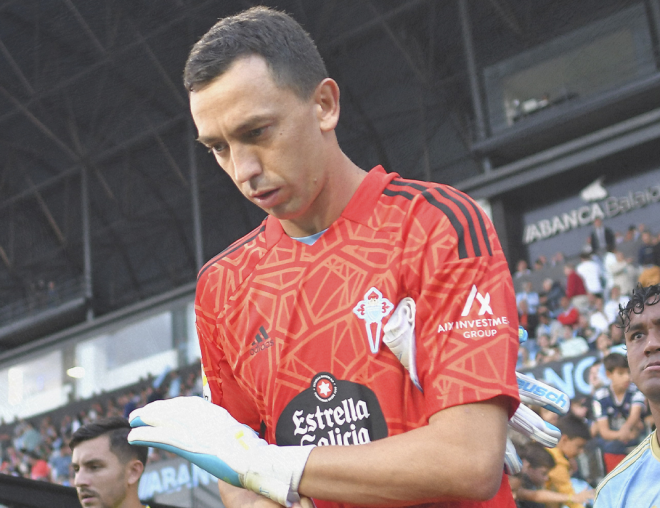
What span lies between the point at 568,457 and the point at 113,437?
3382 millimetres

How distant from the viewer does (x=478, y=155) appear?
14234mm

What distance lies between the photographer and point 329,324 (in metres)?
1.37

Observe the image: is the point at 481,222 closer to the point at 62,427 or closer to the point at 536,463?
the point at 536,463

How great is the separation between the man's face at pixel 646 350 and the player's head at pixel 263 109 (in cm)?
183

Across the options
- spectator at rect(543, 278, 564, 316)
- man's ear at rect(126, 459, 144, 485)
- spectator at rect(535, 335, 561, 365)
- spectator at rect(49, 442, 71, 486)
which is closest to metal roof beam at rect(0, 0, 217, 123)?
spectator at rect(49, 442, 71, 486)

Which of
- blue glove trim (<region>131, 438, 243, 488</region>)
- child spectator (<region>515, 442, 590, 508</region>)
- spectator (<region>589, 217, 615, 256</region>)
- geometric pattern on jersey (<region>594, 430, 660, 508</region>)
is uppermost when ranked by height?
spectator (<region>589, 217, 615, 256</region>)

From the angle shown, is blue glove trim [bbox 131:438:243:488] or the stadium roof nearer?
blue glove trim [bbox 131:438:243:488]

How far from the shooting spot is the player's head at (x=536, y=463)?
512cm

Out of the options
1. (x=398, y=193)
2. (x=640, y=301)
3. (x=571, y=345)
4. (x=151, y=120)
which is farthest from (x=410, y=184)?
(x=151, y=120)

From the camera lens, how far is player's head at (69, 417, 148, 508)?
4082 millimetres

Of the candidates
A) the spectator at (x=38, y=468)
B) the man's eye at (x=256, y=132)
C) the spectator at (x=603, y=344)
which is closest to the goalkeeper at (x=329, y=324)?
the man's eye at (x=256, y=132)

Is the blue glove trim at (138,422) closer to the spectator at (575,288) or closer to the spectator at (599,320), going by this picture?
the spectator at (599,320)

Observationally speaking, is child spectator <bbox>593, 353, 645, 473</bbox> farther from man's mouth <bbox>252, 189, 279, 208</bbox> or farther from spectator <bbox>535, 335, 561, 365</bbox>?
man's mouth <bbox>252, 189, 279, 208</bbox>

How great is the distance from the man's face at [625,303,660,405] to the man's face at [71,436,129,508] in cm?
271
